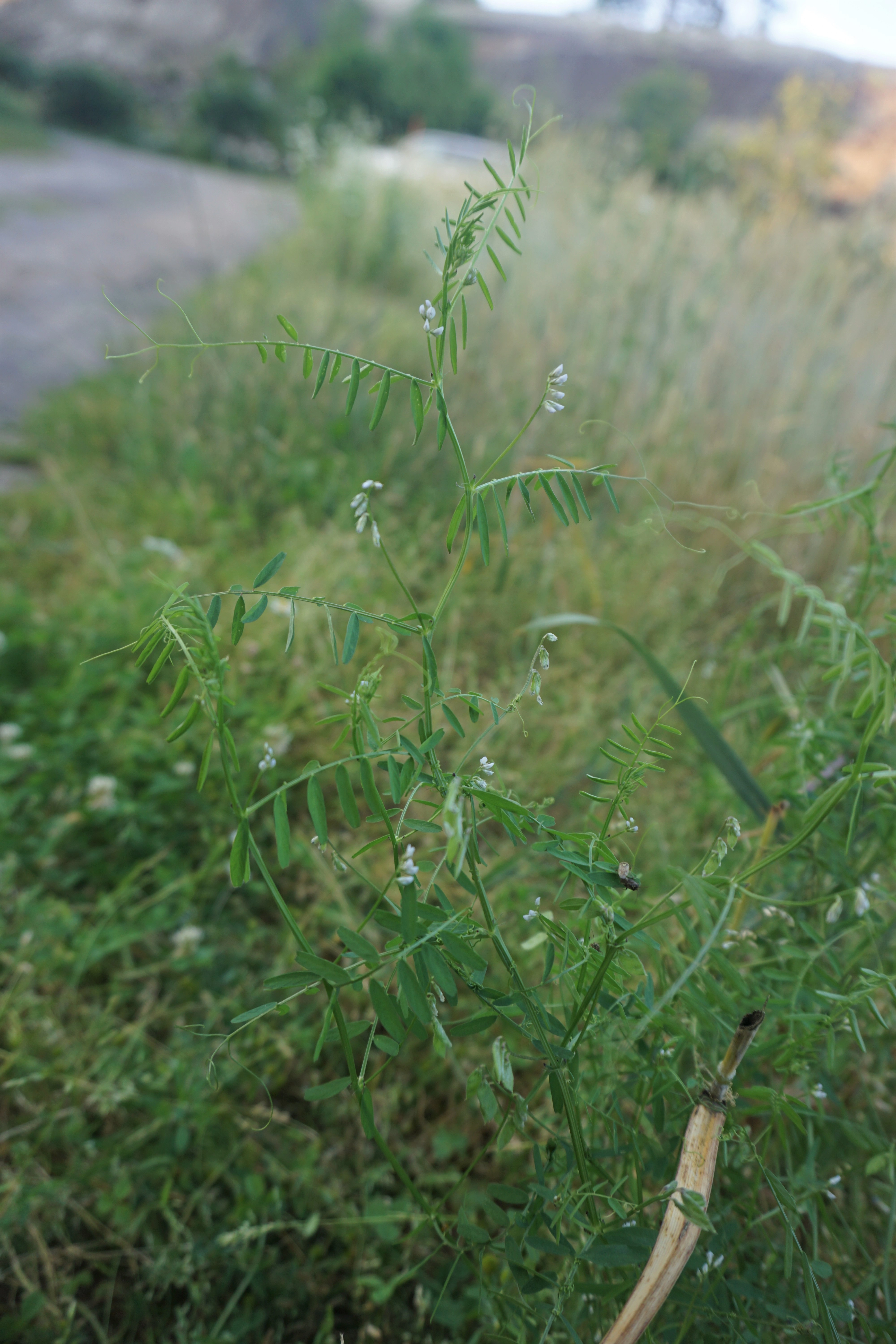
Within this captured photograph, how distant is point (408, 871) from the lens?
638mm

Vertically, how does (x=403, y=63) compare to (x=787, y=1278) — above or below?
above

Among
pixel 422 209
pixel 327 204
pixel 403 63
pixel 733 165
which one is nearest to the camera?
pixel 733 165

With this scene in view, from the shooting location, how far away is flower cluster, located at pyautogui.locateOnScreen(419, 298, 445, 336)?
0.64 m

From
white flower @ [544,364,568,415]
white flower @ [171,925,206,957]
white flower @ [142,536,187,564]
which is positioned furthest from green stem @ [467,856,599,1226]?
white flower @ [142,536,187,564]

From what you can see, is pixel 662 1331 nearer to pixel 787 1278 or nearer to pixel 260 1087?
pixel 787 1278

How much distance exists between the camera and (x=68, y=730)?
1878mm

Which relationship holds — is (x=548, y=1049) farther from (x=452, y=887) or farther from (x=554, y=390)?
(x=452, y=887)

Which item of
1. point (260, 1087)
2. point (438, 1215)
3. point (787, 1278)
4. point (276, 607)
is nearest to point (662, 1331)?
point (787, 1278)

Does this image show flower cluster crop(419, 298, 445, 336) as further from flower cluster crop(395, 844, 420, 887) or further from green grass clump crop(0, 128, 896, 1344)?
flower cluster crop(395, 844, 420, 887)

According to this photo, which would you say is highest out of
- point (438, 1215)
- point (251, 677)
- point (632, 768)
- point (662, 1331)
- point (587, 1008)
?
point (632, 768)

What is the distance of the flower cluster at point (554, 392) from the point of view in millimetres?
692

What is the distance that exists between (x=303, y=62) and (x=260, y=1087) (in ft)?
98.0

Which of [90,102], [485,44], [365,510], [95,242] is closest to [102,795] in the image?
[365,510]

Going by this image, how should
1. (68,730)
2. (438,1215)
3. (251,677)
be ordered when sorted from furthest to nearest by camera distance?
(251,677) → (68,730) → (438,1215)
